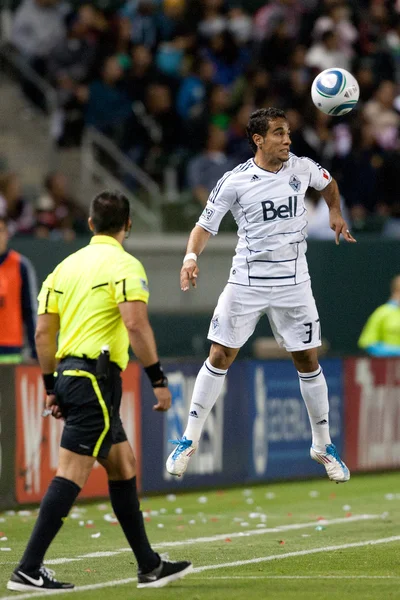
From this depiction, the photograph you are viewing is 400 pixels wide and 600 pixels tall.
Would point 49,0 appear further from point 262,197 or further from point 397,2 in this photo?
point 262,197

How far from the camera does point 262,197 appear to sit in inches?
336

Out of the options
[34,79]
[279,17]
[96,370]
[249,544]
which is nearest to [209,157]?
[34,79]

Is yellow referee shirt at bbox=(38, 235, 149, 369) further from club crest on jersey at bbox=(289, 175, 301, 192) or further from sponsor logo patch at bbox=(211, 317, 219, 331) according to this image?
club crest on jersey at bbox=(289, 175, 301, 192)

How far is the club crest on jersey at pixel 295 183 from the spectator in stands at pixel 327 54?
11.3 m

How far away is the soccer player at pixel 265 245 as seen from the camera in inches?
336

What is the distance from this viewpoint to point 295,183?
8.62 m

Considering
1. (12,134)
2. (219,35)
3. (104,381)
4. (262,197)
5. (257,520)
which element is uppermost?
(219,35)

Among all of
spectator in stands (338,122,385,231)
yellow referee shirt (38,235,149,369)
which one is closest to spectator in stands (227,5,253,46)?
spectator in stands (338,122,385,231)

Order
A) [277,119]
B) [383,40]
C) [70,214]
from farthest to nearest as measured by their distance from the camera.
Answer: [383,40] → [70,214] → [277,119]

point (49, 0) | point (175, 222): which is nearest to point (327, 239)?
point (175, 222)

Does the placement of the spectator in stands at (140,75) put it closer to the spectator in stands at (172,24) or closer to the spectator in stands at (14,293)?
the spectator in stands at (172,24)

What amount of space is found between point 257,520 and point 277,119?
404 cm

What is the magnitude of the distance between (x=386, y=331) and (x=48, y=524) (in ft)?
A: 33.6

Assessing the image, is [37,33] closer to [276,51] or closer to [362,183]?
[276,51]
